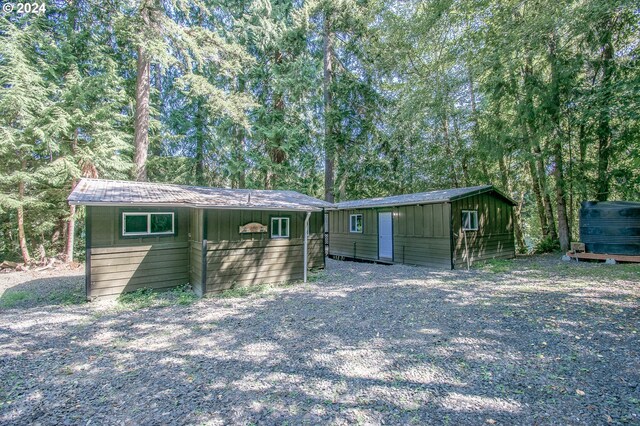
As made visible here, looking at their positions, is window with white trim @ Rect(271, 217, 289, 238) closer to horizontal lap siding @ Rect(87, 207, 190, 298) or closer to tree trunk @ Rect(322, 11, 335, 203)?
horizontal lap siding @ Rect(87, 207, 190, 298)

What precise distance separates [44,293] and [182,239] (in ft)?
10.8

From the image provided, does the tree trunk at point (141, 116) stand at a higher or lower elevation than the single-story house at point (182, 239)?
higher

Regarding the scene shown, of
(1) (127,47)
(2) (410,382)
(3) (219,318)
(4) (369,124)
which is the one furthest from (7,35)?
(2) (410,382)

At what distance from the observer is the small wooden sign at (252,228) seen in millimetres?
7281

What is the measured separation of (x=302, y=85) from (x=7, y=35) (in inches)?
422

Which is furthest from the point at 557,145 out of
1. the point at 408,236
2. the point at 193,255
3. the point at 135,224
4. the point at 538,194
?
the point at 135,224

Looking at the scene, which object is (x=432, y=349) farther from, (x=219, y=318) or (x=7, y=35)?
(x=7, y=35)

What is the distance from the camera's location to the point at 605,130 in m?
10.2

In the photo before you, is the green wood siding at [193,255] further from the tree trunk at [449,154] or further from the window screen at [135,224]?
the tree trunk at [449,154]

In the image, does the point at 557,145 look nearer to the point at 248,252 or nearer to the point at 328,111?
the point at 328,111

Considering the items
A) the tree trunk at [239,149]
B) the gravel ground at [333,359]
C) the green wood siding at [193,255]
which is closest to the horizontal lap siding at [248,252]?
the green wood siding at [193,255]

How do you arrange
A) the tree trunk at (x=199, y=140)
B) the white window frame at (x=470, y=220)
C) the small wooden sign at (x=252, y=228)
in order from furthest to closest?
the tree trunk at (x=199, y=140) → the white window frame at (x=470, y=220) → the small wooden sign at (x=252, y=228)

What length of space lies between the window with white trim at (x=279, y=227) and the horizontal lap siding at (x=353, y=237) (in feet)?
15.5

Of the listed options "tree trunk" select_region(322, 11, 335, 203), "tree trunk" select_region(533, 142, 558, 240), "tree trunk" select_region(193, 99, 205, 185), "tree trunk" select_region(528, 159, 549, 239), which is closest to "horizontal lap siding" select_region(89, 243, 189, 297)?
"tree trunk" select_region(322, 11, 335, 203)
